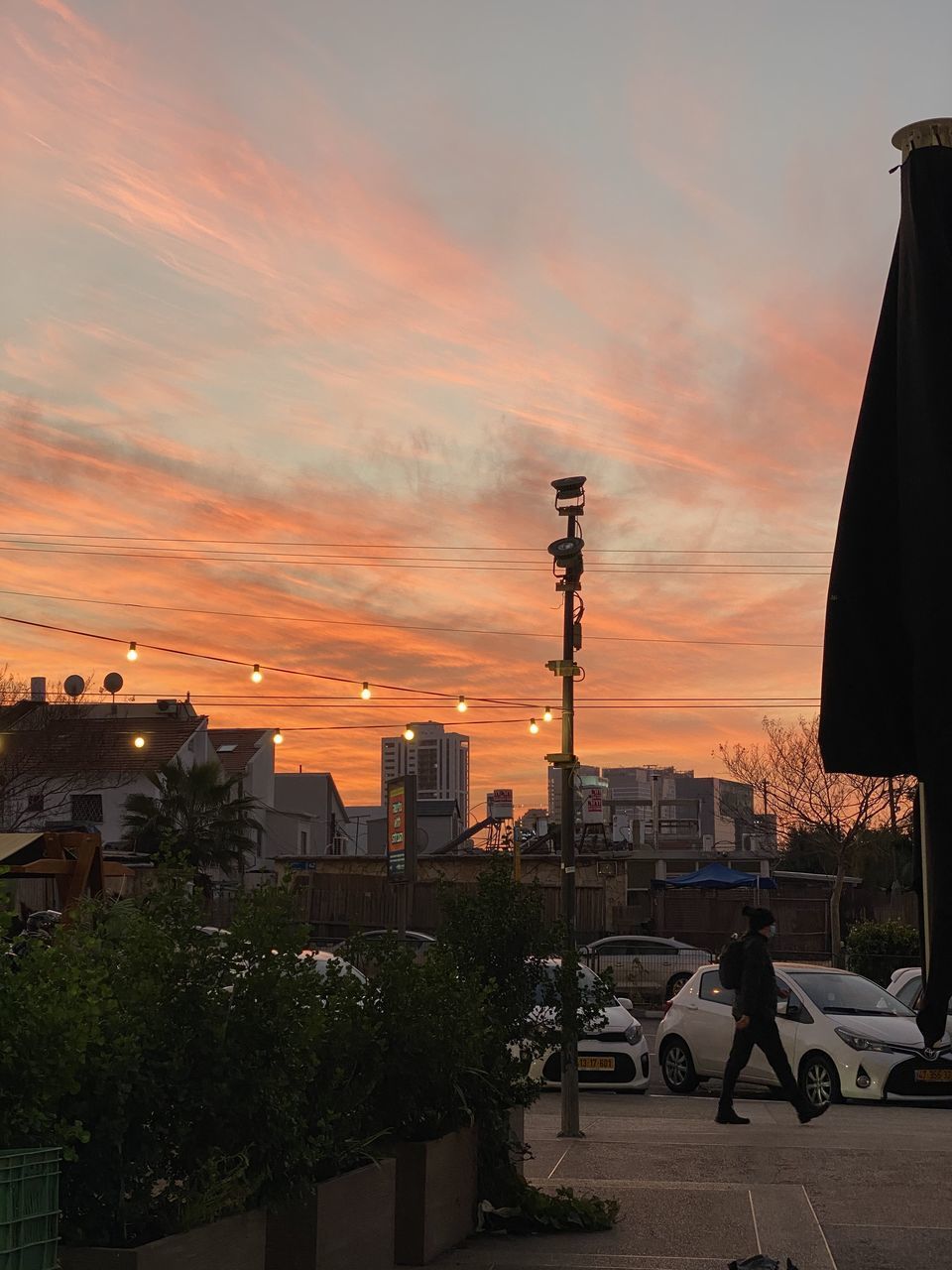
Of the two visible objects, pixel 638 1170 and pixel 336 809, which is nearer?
pixel 638 1170

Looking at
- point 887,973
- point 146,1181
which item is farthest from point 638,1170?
point 887,973

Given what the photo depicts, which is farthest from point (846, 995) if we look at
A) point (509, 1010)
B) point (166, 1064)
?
point (166, 1064)

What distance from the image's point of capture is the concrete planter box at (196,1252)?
14.0 ft

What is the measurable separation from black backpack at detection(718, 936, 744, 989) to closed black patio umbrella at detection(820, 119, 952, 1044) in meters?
9.50

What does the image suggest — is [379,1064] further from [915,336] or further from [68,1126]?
[915,336]

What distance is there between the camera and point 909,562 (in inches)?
179

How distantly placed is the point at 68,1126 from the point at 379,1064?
2.78 metres

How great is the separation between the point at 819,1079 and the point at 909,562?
1331 centimetres

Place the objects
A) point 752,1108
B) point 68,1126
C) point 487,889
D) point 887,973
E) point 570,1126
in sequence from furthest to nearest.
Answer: point 887,973, point 752,1108, point 570,1126, point 487,889, point 68,1126

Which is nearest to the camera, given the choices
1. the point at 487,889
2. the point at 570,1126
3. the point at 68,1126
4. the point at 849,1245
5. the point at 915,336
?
the point at 68,1126

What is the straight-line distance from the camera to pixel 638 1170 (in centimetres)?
1058

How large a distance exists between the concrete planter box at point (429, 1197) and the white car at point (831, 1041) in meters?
9.49

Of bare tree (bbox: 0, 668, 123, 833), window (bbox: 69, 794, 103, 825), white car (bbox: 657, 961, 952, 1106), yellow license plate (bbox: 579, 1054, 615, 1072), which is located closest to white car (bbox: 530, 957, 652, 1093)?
yellow license plate (bbox: 579, 1054, 615, 1072)

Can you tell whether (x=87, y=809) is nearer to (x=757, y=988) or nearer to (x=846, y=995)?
(x=846, y=995)
